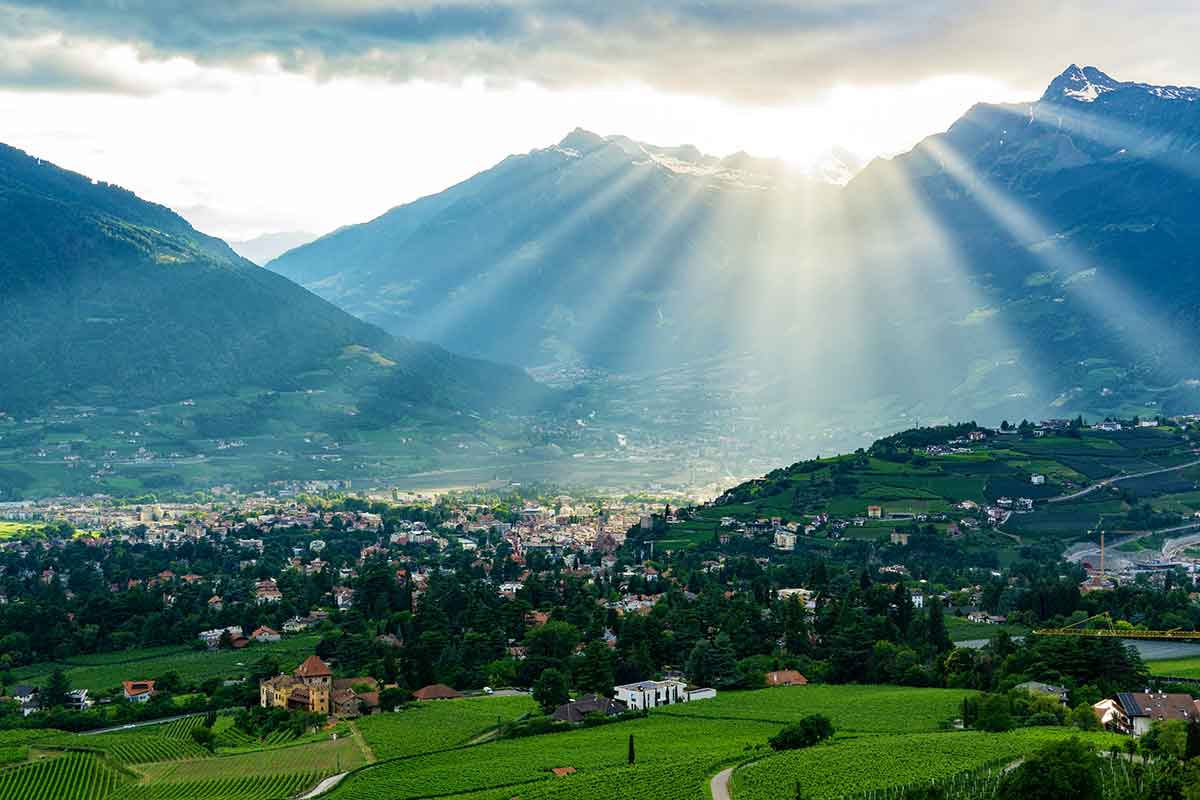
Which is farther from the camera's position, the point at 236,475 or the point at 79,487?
the point at 236,475

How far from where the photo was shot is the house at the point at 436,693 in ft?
181

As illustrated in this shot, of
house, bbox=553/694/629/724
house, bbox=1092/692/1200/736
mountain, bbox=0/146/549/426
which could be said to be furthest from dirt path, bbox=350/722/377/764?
mountain, bbox=0/146/549/426

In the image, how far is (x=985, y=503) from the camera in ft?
322

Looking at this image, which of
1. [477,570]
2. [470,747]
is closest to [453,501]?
[477,570]

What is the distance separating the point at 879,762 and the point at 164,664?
37.5 m

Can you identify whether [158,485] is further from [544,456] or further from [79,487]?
[544,456]

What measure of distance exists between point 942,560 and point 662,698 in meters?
38.4

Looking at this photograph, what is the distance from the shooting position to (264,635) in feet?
231

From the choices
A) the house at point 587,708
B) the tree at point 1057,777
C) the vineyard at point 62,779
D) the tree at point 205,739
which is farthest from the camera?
the house at point 587,708

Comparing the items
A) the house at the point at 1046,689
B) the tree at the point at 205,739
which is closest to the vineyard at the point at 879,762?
the house at the point at 1046,689

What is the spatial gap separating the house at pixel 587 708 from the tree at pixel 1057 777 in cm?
1866

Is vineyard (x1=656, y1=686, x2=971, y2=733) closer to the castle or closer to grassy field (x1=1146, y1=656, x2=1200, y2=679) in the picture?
grassy field (x1=1146, y1=656, x2=1200, y2=679)

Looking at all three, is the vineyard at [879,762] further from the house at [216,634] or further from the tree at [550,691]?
the house at [216,634]

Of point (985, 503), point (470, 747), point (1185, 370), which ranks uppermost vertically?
point (1185, 370)
